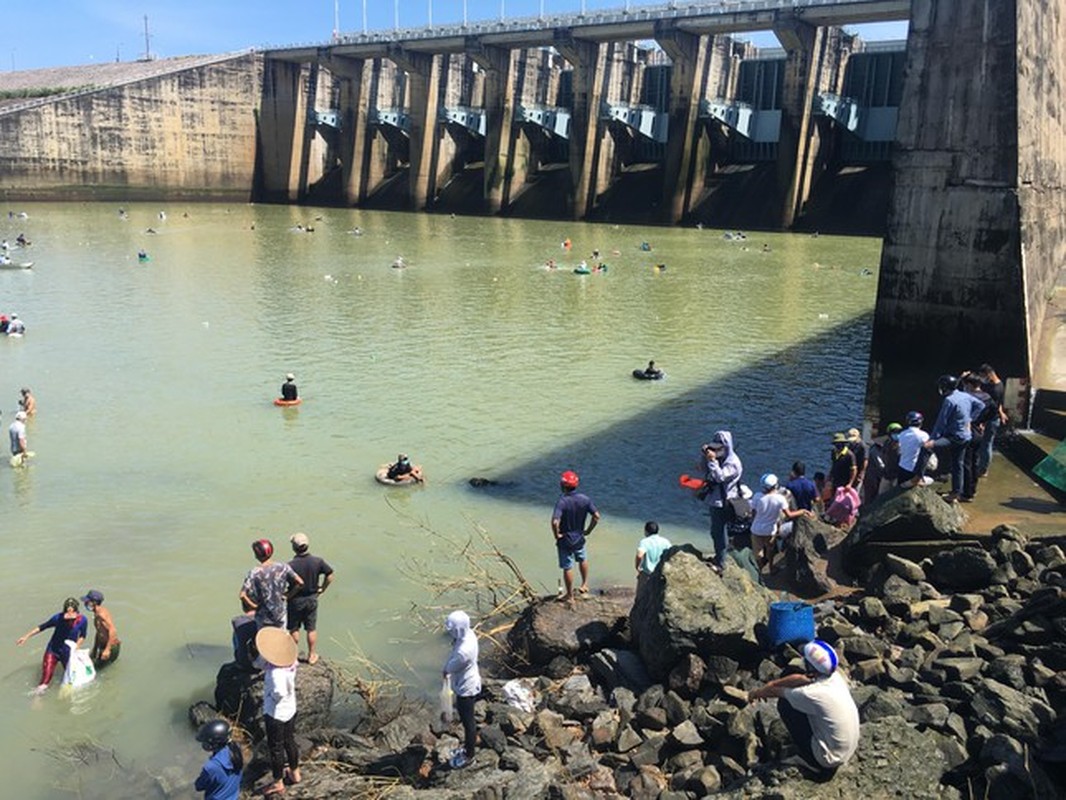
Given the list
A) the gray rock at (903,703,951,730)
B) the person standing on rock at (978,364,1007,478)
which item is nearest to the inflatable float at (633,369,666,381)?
the person standing on rock at (978,364,1007,478)

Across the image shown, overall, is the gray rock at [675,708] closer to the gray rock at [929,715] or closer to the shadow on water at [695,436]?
the gray rock at [929,715]

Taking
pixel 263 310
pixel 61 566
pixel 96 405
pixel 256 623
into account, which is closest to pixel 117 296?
pixel 263 310

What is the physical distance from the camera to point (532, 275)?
131ft

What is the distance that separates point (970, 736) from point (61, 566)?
10840mm

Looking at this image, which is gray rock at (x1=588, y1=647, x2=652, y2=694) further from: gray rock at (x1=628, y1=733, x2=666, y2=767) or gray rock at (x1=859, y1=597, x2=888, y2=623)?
gray rock at (x1=859, y1=597, x2=888, y2=623)

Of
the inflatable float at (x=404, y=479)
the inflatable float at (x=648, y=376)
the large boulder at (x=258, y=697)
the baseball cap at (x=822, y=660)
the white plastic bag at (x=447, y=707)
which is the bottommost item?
the large boulder at (x=258, y=697)

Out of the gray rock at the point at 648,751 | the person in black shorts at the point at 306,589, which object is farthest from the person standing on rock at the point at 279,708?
the gray rock at the point at 648,751

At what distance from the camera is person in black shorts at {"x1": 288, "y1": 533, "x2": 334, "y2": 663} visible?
28.3 feet

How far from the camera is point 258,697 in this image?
8.41m

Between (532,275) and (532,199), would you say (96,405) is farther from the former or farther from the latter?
(532,199)

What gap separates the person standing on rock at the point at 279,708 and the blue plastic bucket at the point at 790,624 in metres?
4.20

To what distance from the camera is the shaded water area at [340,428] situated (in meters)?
10.2

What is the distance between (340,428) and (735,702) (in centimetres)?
1205

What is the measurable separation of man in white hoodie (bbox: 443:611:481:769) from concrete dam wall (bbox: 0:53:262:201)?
70134 mm
